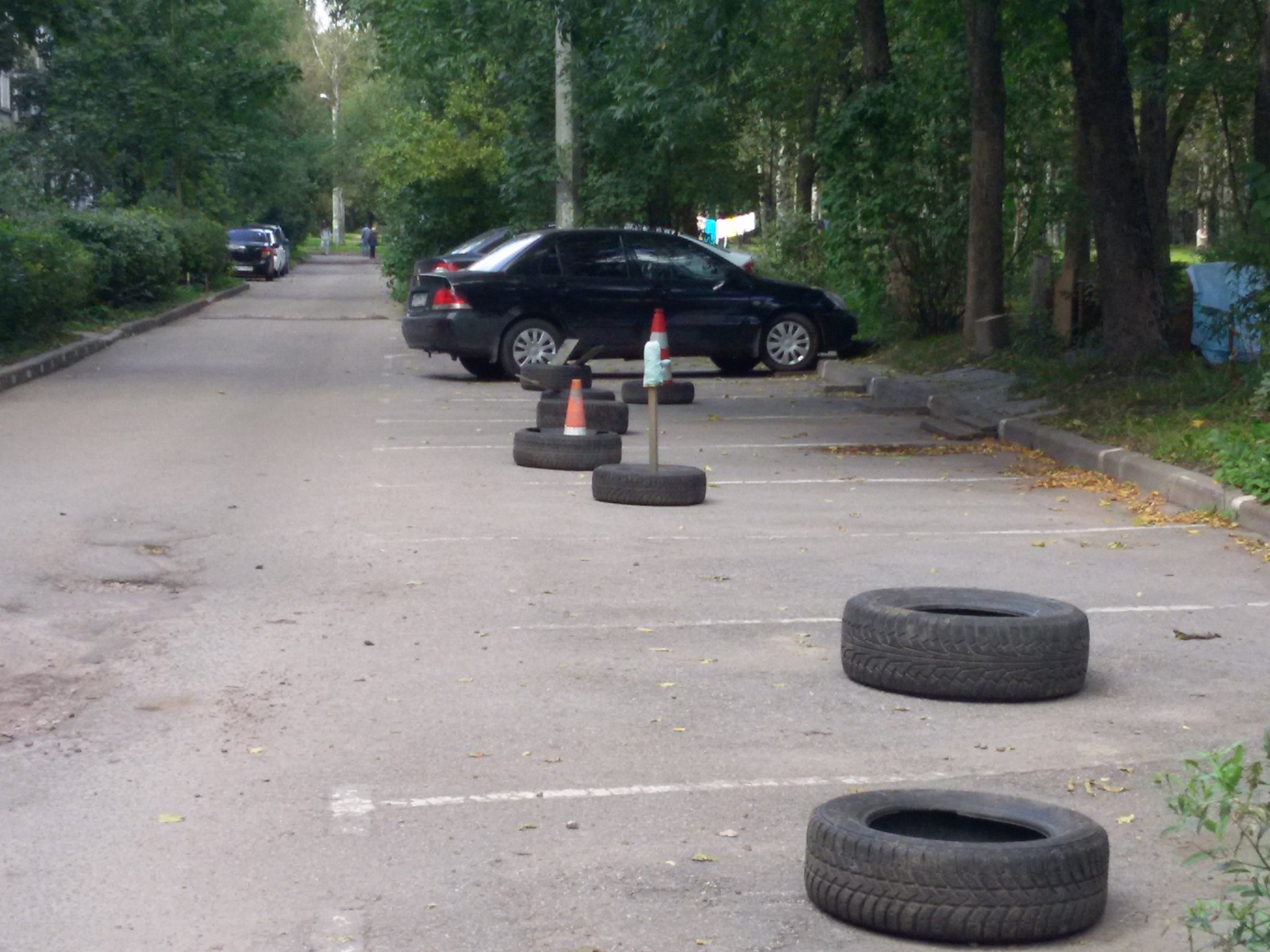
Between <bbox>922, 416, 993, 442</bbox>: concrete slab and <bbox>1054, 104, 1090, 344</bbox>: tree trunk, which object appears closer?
<bbox>922, 416, 993, 442</bbox>: concrete slab

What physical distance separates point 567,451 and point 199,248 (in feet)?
100

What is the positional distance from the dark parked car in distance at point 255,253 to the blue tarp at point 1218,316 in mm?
40627

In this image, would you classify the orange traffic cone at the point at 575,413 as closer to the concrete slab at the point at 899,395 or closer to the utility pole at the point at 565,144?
the concrete slab at the point at 899,395

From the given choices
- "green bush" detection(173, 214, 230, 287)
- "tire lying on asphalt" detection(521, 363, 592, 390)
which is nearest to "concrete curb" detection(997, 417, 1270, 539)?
"tire lying on asphalt" detection(521, 363, 592, 390)

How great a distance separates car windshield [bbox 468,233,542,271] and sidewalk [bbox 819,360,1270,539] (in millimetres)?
3924

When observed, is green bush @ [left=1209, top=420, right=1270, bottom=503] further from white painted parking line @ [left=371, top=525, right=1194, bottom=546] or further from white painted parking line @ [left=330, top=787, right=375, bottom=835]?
white painted parking line @ [left=330, top=787, right=375, bottom=835]

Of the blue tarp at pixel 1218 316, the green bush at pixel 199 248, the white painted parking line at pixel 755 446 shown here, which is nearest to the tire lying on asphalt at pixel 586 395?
the white painted parking line at pixel 755 446

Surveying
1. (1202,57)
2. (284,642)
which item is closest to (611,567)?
(284,642)

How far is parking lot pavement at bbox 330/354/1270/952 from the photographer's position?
4422mm

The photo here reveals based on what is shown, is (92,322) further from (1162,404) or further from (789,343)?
(1162,404)

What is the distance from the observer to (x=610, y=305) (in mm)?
20031

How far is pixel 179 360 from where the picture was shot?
75.3 feet

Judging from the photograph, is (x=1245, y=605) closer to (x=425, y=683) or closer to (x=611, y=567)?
(x=611, y=567)

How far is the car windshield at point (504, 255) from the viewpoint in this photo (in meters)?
19.9
